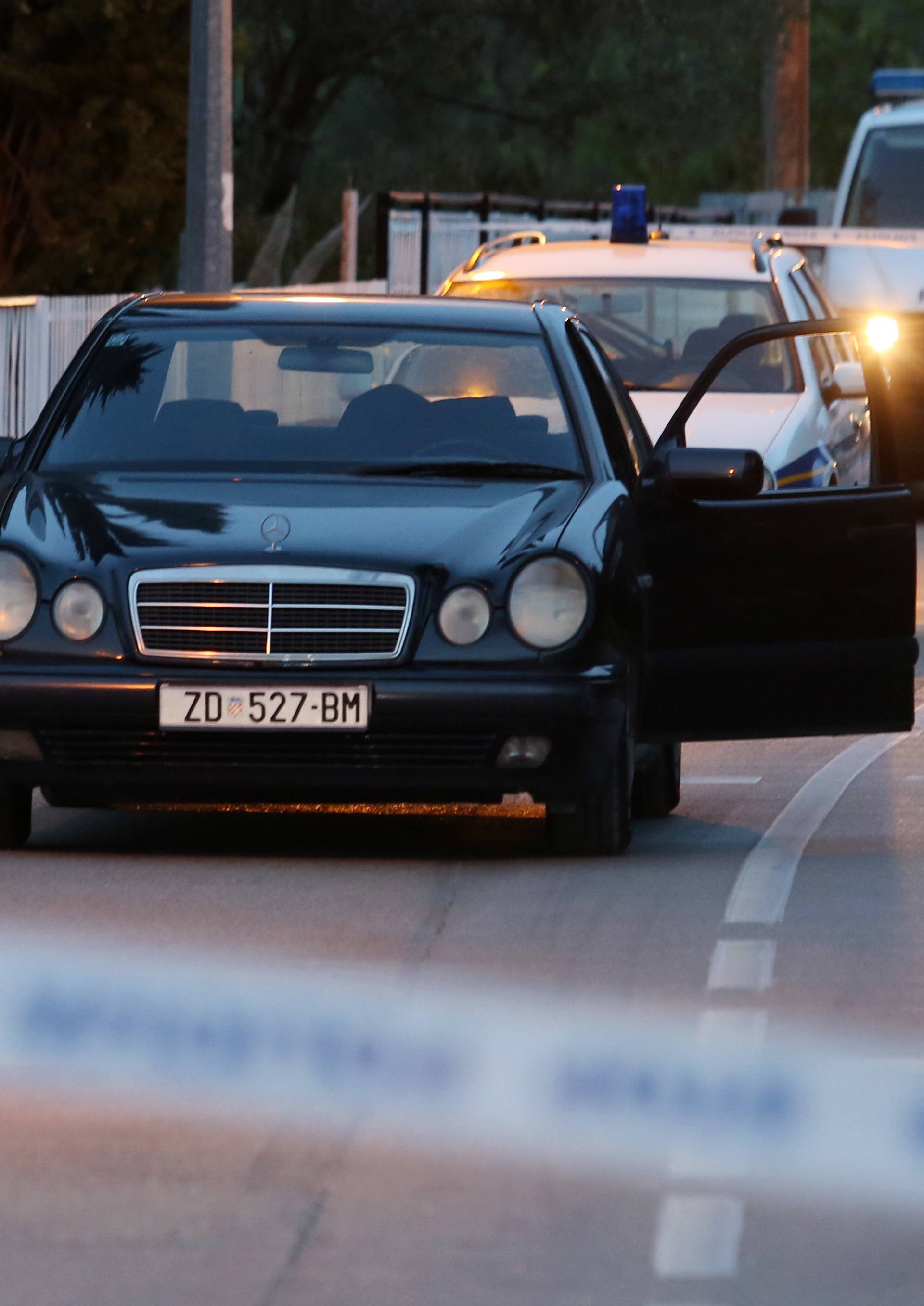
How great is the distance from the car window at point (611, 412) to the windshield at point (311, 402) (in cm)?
13

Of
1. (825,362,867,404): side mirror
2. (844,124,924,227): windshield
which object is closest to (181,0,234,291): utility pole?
(844,124,924,227): windshield

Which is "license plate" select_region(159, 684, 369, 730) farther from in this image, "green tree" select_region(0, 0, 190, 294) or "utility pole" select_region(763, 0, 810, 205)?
"utility pole" select_region(763, 0, 810, 205)

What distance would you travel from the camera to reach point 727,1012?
21.2 ft

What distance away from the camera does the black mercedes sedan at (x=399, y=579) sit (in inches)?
316

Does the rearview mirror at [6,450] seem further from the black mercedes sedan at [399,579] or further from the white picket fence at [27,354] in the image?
the white picket fence at [27,354]

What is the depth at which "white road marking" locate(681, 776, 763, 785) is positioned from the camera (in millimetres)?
10344

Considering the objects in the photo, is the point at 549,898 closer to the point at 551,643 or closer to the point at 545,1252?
the point at 551,643

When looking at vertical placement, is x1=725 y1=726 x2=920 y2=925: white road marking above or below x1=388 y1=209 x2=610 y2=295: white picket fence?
below

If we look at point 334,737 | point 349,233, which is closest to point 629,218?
point 334,737

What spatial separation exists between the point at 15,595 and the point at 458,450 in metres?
1.34

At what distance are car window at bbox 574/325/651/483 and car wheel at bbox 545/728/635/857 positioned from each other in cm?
99

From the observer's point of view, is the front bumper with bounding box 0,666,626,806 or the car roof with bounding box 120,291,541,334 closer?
the front bumper with bounding box 0,666,626,806

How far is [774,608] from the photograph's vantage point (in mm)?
8766

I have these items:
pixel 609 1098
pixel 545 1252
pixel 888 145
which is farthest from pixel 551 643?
pixel 888 145
